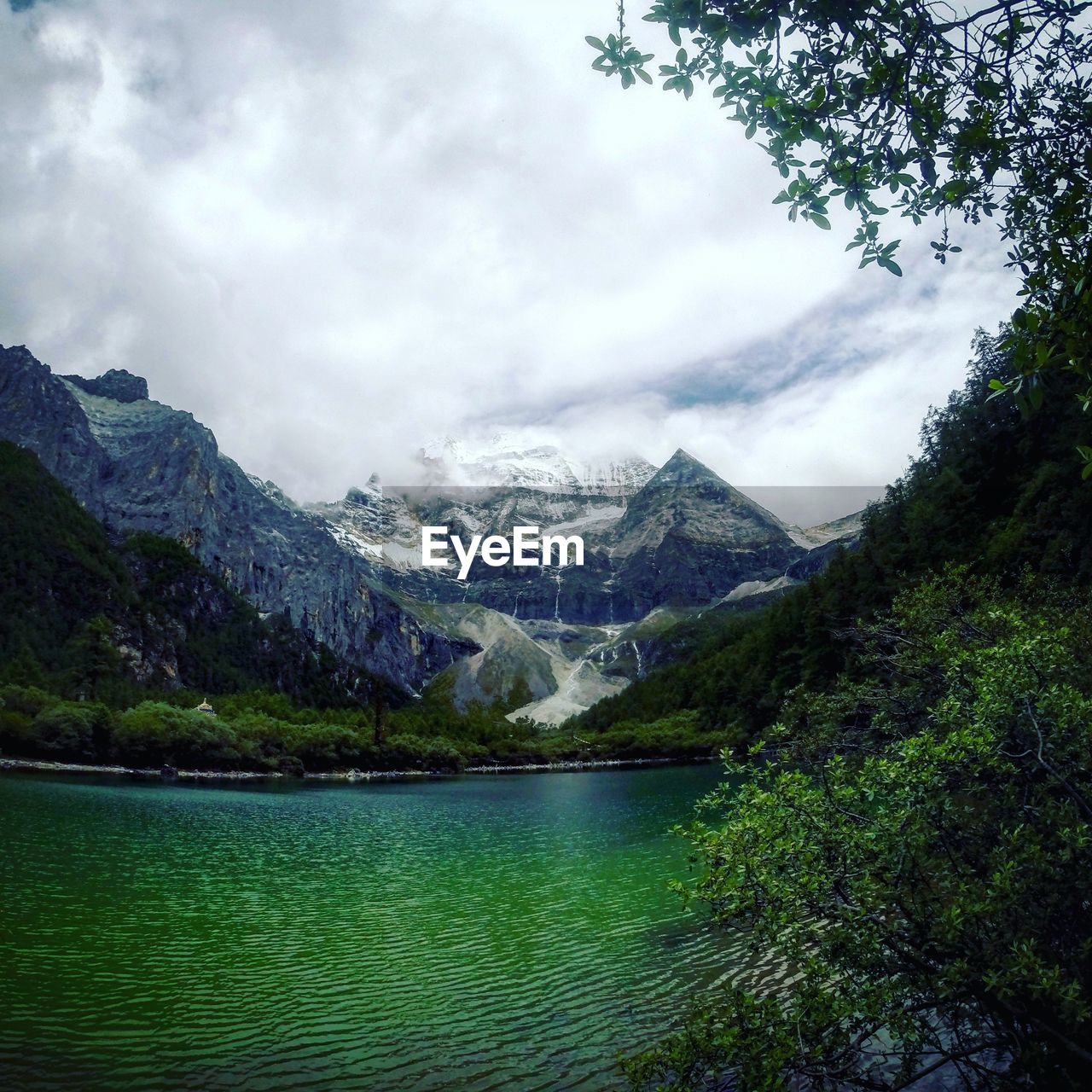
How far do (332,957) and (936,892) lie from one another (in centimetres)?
1927

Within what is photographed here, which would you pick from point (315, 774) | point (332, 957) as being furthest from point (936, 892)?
point (315, 774)

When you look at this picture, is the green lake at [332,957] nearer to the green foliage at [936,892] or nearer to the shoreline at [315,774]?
the green foliage at [936,892]

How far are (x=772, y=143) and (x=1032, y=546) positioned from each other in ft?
194

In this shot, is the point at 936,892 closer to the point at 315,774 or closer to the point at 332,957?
the point at 332,957

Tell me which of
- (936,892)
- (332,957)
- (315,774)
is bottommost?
(315,774)

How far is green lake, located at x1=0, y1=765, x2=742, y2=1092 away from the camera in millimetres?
15375

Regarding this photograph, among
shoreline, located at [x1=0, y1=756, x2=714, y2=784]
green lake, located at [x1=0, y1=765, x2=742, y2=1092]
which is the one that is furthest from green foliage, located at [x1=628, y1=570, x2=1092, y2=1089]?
shoreline, located at [x1=0, y1=756, x2=714, y2=784]

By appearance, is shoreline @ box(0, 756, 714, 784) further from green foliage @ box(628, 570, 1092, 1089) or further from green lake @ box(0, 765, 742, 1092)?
green foliage @ box(628, 570, 1092, 1089)

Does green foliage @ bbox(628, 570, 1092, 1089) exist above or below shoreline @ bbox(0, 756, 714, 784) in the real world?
above

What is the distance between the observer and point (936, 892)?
8914 millimetres

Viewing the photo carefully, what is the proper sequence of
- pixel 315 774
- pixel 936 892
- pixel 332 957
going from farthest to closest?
pixel 315 774 → pixel 332 957 → pixel 936 892

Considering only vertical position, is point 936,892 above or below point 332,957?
above

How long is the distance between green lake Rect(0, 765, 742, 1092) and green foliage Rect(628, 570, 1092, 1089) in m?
6.86

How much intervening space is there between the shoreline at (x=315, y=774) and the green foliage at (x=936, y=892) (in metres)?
93.0
